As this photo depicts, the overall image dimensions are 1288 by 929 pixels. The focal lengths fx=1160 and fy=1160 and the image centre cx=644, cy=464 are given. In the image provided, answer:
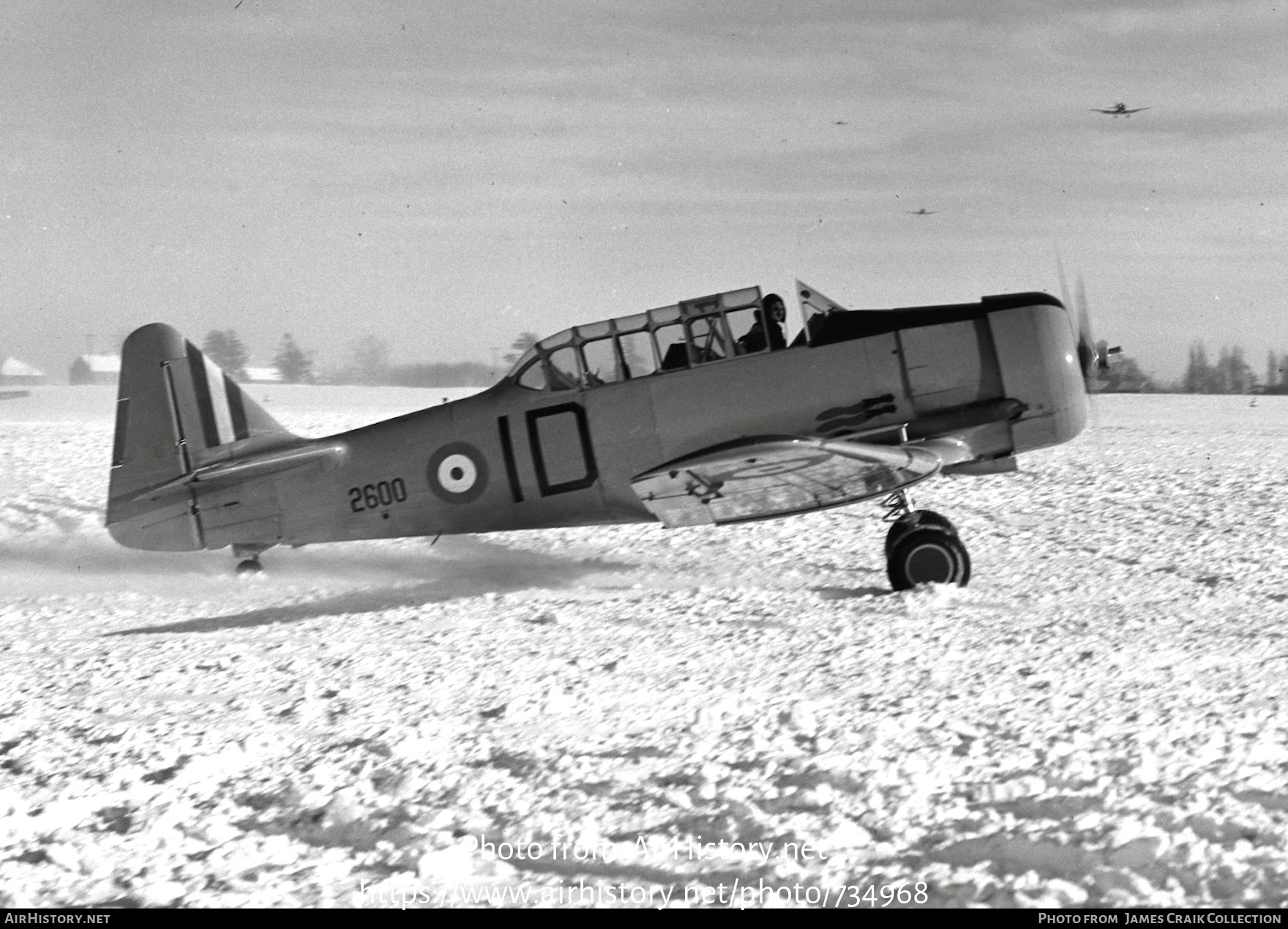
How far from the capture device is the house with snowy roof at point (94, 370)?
169 feet

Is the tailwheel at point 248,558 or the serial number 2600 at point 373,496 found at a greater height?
the serial number 2600 at point 373,496

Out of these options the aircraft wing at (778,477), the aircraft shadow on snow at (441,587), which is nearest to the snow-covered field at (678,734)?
the aircraft shadow on snow at (441,587)

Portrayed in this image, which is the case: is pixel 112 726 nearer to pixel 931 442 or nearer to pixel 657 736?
pixel 657 736

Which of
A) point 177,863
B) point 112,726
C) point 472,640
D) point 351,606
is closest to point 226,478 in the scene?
point 351,606

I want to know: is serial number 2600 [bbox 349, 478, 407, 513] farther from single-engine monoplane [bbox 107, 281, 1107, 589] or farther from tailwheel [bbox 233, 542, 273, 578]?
tailwheel [bbox 233, 542, 273, 578]

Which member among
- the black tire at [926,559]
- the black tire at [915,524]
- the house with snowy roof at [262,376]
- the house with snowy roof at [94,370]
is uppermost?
the house with snowy roof at [94,370]

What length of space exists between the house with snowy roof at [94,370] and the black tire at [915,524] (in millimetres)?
46657

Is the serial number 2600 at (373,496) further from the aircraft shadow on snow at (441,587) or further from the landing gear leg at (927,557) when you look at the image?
the landing gear leg at (927,557)

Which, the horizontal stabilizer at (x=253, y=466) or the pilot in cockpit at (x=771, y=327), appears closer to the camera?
the pilot in cockpit at (x=771, y=327)

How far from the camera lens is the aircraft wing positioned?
780 cm

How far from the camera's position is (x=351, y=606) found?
905 cm

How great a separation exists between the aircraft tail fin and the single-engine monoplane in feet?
0.71

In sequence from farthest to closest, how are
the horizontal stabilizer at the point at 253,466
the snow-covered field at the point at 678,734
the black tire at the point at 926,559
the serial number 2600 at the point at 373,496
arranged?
the horizontal stabilizer at the point at 253,466 → the serial number 2600 at the point at 373,496 → the black tire at the point at 926,559 → the snow-covered field at the point at 678,734

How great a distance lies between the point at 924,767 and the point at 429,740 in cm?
206
